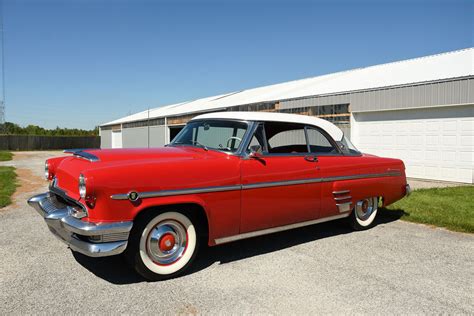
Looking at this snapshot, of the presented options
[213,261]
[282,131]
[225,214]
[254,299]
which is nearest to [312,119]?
[282,131]

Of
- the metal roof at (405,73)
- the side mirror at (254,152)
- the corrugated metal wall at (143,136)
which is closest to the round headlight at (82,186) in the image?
the side mirror at (254,152)

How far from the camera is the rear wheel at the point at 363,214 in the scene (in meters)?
5.52

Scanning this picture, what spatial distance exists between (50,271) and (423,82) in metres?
10.7

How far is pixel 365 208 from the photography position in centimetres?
570

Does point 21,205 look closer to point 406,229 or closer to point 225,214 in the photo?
point 225,214

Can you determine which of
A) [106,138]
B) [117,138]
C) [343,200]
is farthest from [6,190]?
[106,138]

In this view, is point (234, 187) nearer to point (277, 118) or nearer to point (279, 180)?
point (279, 180)

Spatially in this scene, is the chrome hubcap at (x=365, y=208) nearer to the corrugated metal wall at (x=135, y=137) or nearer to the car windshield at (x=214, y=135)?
the car windshield at (x=214, y=135)

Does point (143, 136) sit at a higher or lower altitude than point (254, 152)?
higher

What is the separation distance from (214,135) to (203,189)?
109 centimetres

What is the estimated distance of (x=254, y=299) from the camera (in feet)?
10.4

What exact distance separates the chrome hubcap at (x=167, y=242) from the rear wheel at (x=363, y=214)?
9.43ft

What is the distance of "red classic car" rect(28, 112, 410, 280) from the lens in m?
3.28

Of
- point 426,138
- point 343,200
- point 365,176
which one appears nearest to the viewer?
point 343,200
